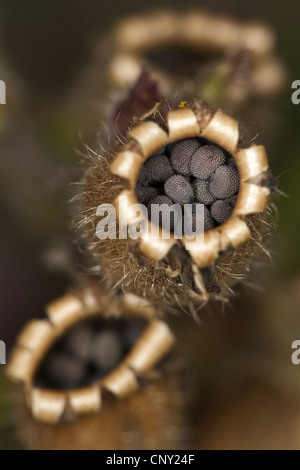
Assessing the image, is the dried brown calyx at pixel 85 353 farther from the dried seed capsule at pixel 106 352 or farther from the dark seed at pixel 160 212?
the dark seed at pixel 160 212

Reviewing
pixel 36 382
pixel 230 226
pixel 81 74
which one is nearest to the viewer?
pixel 230 226

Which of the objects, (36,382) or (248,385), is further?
(248,385)

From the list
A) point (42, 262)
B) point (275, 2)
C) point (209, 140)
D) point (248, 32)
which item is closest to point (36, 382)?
point (42, 262)

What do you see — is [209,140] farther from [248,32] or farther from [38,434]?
[248,32]
